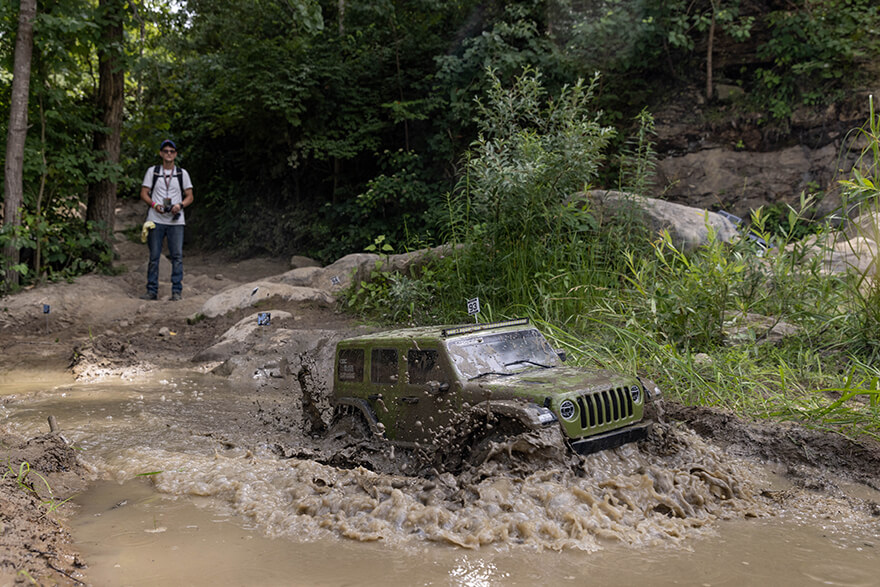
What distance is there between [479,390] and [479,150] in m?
4.71

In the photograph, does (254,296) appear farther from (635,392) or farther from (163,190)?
(635,392)

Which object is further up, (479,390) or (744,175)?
(744,175)

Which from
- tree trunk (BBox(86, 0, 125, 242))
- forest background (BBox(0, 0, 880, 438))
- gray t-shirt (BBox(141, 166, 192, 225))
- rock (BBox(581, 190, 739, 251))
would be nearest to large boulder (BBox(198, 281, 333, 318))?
forest background (BBox(0, 0, 880, 438))

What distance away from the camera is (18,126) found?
451 inches

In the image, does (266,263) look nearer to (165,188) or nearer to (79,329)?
(165,188)

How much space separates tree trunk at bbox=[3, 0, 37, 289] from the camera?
37.5ft

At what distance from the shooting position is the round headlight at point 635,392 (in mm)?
4941

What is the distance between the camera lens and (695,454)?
4949 millimetres

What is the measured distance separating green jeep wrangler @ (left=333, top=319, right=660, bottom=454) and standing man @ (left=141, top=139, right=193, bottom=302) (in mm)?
7026

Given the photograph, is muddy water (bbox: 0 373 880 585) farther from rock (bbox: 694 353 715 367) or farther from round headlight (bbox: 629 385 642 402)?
rock (bbox: 694 353 715 367)

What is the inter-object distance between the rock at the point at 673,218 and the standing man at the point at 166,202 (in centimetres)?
685

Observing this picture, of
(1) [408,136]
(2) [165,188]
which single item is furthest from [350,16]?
(2) [165,188]

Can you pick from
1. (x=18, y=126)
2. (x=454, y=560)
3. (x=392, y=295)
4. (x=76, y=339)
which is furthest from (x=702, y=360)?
(x=18, y=126)

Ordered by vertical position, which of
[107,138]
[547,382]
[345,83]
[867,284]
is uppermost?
[345,83]
